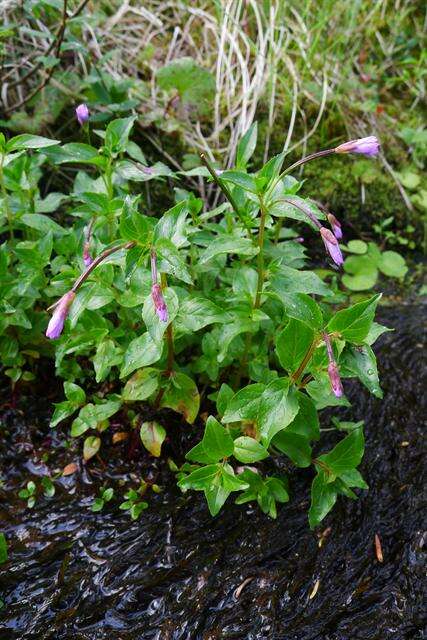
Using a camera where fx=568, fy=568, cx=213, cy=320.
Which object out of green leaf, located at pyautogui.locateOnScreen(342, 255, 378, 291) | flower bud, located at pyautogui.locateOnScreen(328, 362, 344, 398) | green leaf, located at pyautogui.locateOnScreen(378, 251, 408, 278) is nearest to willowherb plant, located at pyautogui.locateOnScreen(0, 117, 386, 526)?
flower bud, located at pyautogui.locateOnScreen(328, 362, 344, 398)

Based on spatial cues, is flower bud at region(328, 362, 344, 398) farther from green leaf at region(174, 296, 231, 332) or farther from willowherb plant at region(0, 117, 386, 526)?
green leaf at region(174, 296, 231, 332)

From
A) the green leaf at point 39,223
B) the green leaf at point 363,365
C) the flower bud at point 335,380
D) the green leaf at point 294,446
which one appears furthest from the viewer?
the green leaf at point 39,223

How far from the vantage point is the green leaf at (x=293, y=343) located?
1.16 meters

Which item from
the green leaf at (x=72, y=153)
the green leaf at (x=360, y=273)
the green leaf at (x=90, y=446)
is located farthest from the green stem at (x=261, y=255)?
the green leaf at (x=360, y=273)

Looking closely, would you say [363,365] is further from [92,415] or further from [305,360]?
[92,415]

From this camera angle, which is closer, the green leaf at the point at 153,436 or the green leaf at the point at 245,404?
the green leaf at the point at 245,404

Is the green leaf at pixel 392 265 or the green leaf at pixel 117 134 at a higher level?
the green leaf at pixel 117 134

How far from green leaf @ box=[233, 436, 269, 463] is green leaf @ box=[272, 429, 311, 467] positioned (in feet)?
0.34

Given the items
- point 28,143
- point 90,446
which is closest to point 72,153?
point 28,143

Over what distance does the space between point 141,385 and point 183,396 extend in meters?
0.12

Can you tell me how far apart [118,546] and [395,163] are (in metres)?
2.16

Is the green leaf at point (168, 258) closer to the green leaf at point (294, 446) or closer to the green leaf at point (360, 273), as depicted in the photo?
the green leaf at point (294, 446)

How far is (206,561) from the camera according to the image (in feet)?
4.33

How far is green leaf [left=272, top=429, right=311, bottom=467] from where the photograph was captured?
134 cm
